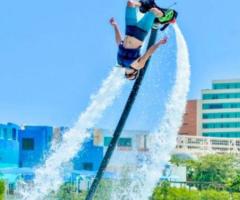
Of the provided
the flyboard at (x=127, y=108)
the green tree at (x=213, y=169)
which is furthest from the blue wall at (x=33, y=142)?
the flyboard at (x=127, y=108)

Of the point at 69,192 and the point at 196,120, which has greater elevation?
the point at 196,120

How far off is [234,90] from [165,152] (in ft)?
271

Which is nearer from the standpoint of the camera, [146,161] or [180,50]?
[180,50]

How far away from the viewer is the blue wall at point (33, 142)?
44.2m

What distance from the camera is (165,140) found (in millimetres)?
12953

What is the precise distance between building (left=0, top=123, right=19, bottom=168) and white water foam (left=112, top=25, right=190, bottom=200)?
93.8 feet

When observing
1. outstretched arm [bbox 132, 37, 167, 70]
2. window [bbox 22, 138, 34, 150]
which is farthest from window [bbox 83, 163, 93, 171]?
outstretched arm [bbox 132, 37, 167, 70]

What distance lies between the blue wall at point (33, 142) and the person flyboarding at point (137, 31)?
3357 centimetres

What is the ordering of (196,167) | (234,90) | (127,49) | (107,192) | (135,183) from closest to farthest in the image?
(127,49), (135,183), (107,192), (196,167), (234,90)

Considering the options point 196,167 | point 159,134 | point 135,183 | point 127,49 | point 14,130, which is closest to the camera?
point 127,49

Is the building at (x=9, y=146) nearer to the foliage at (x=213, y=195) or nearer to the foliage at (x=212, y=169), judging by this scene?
the foliage at (x=212, y=169)

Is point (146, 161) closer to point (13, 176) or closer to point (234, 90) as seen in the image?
point (13, 176)

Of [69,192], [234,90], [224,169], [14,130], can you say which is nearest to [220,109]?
[234,90]

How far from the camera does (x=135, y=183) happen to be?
13898 millimetres
